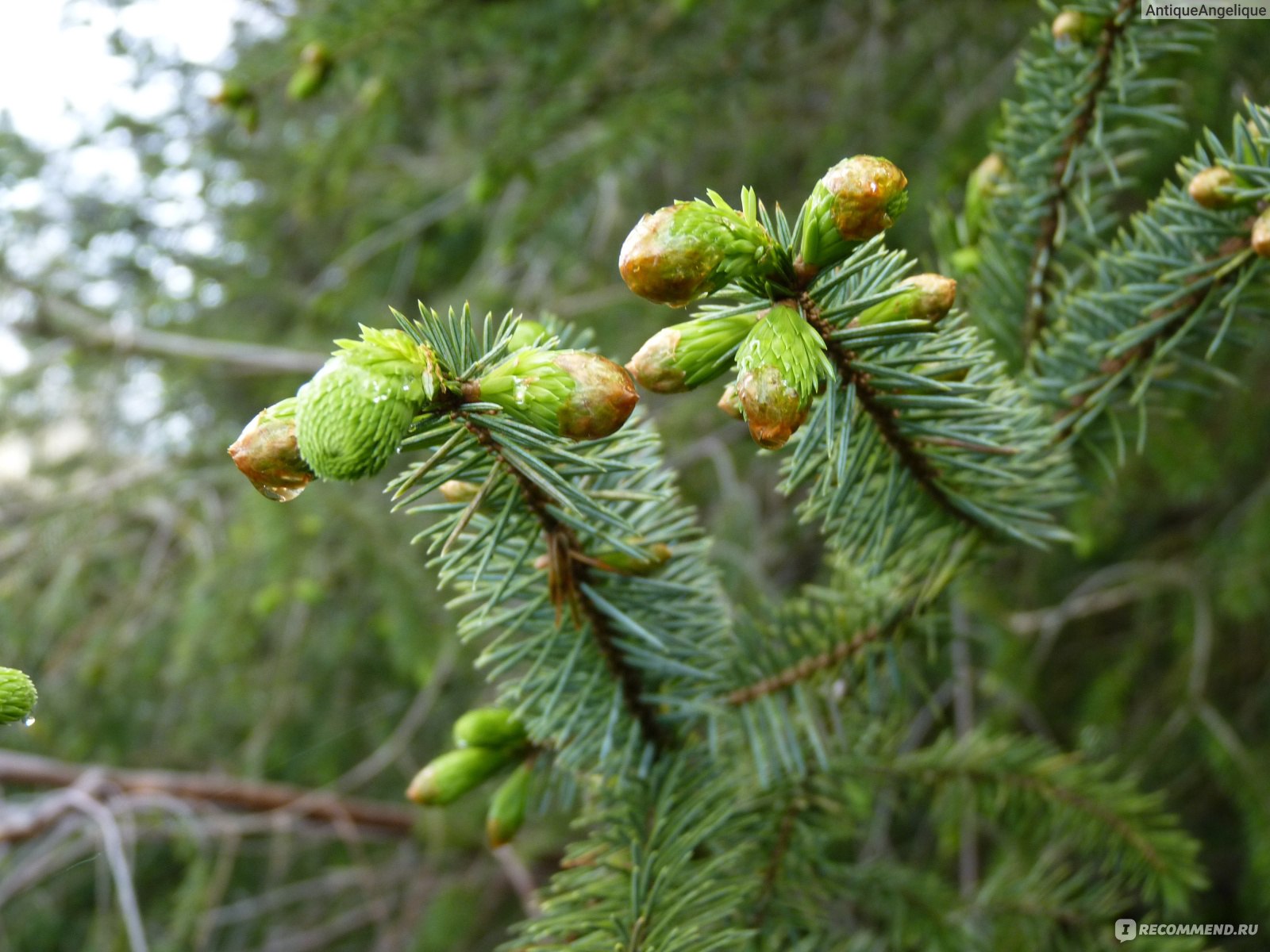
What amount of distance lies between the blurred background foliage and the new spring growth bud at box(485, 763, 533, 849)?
670 millimetres

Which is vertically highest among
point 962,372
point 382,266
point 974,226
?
point 382,266

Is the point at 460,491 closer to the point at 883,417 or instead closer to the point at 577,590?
the point at 577,590

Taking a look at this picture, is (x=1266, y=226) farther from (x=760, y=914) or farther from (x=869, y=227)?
(x=760, y=914)

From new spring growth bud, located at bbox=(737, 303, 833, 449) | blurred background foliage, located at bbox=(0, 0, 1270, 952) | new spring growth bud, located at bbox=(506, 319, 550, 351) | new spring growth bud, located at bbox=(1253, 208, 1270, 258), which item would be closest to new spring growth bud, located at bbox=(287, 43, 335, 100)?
blurred background foliage, located at bbox=(0, 0, 1270, 952)

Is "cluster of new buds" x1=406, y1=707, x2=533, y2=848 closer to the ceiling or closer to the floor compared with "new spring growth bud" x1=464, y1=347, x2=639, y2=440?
closer to the floor

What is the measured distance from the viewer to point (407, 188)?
281 centimetres

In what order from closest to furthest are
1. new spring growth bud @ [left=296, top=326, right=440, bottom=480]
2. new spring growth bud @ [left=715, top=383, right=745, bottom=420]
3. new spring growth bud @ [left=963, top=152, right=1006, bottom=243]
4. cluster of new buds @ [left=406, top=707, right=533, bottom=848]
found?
new spring growth bud @ [left=296, top=326, right=440, bottom=480] → new spring growth bud @ [left=715, top=383, right=745, bottom=420] → cluster of new buds @ [left=406, top=707, right=533, bottom=848] → new spring growth bud @ [left=963, top=152, right=1006, bottom=243]

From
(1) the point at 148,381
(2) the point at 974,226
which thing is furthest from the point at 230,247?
(2) the point at 974,226

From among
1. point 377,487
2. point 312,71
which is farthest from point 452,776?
point 377,487

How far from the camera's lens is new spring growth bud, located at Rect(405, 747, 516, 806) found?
78 centimetres

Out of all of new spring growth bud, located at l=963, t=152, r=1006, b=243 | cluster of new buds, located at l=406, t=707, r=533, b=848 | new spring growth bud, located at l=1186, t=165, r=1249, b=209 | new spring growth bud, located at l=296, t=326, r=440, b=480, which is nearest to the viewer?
new spring growth bud, located at l=296, t=326, r=440, b=480

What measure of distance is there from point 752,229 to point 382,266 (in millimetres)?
2779

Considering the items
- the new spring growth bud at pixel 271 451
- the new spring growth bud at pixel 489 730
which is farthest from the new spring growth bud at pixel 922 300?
the new spring growth bud at pixel 489 730

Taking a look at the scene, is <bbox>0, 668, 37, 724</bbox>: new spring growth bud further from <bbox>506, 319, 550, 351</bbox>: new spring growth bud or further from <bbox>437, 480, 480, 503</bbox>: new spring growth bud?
<bbox>506, 319, 550, 351</bbox>: new spring growth bud
